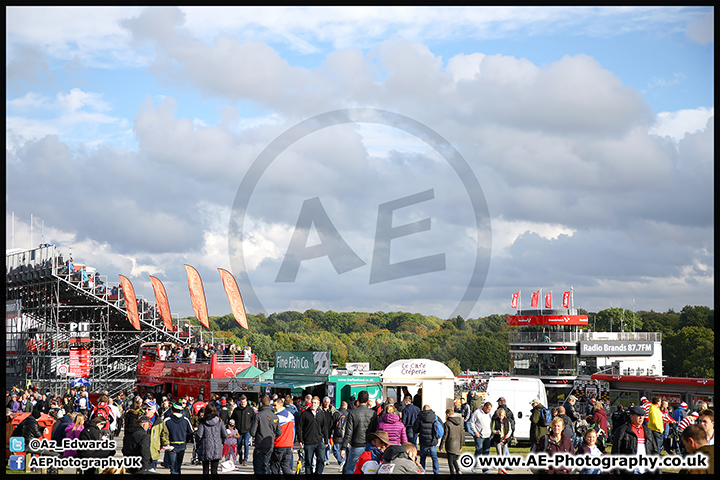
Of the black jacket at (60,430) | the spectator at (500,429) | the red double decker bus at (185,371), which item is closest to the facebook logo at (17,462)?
the black jacket at (60,430)

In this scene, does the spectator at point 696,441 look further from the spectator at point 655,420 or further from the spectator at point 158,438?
the spectator at point 158,438

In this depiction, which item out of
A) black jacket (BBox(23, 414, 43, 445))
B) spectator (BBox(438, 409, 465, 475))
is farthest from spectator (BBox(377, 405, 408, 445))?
black jacket (BBox(23, 414, 43, 445))

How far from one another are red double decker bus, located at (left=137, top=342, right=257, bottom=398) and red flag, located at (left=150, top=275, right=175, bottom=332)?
28.2 feet

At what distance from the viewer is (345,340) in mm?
150750

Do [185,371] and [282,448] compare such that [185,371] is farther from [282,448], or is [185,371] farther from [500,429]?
[282,448]

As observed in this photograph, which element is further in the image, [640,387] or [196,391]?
[640,387]

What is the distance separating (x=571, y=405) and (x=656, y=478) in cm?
873

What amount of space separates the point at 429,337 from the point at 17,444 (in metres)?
139

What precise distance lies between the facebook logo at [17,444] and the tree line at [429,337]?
102 metres

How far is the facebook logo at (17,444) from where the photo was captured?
14188mm

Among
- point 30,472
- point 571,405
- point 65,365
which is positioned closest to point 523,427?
point 571,405

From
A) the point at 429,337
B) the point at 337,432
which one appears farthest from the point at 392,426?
the point at 429,337

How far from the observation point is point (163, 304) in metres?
46.6

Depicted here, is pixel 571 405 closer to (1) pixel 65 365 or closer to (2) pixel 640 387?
(2) pixel 640 387
